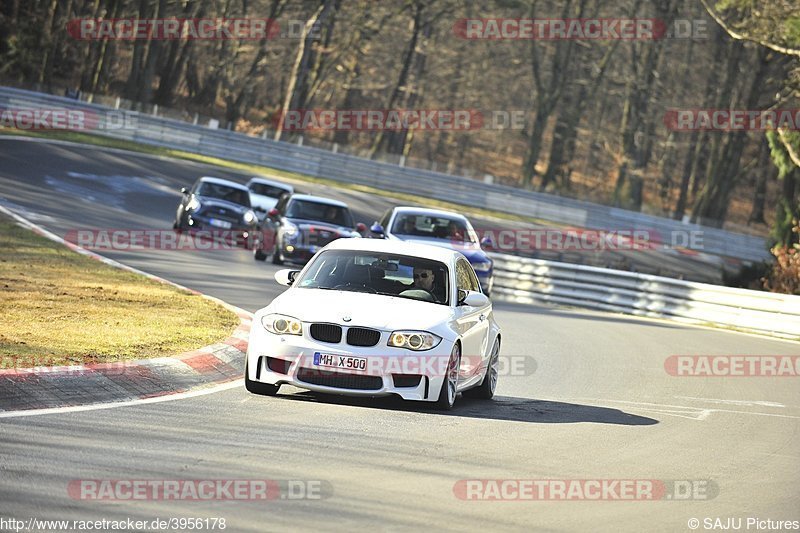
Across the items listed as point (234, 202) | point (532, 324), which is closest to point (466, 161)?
point (234, 202)

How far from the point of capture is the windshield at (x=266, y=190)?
1411 inches

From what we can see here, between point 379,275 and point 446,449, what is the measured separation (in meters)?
2.96

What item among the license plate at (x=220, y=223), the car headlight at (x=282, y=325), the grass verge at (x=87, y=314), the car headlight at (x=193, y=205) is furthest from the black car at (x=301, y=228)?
the car headlight at (x=282, y=325)

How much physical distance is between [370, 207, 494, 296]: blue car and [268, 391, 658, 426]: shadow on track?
12.5m

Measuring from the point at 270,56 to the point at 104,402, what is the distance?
65029 millimetres

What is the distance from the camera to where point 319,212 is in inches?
1141

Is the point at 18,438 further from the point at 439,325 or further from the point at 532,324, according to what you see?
the point at 532,324

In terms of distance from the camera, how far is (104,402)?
34.0ft

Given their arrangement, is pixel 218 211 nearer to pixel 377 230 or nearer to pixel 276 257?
pixel 276 257

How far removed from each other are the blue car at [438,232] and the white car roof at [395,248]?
12664mm

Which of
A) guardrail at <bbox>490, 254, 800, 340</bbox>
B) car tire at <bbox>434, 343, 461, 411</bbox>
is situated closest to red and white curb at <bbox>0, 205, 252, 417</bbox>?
car tire at <bbox>434, 343, 461, 411</bbox>

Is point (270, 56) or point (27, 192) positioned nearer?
point (27, 192)

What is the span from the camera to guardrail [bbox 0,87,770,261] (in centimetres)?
5362

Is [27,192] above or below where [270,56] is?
below
